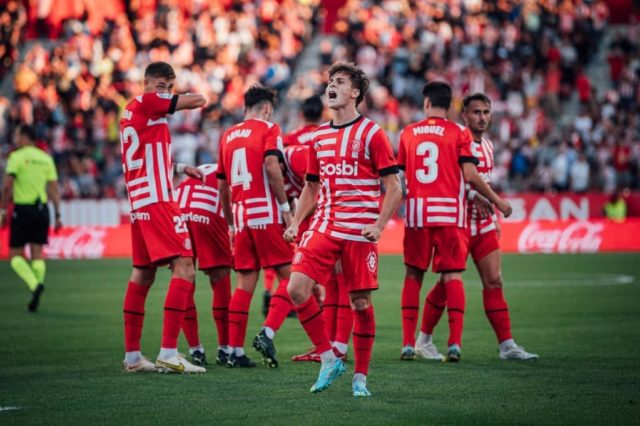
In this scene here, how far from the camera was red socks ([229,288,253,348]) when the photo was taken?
9.66 metres

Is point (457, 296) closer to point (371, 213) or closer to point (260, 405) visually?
point (371, 213)

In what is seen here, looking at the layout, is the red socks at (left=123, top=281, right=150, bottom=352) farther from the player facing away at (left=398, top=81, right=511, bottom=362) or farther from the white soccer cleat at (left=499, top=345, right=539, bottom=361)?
the white soccer cleat at (left=499, top=345, right=539, bottom=361)

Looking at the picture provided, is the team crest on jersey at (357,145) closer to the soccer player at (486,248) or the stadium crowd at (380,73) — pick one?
the soccer player at (486,248)

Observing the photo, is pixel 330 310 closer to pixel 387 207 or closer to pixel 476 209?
pixel 476 209

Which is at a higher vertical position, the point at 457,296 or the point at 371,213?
the point at 371,213

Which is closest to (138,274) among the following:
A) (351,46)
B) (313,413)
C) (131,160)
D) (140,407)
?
(131,160)

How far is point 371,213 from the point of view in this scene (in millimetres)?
8000

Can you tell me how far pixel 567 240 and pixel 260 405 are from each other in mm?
19058

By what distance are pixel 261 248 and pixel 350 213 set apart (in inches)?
77.9

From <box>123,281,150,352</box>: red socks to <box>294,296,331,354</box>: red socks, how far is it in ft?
5.64

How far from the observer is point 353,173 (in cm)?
800

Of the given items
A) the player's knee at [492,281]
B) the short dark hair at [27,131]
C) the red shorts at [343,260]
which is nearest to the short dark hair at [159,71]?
the red shorts at [343,260]

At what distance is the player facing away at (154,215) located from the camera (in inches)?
359

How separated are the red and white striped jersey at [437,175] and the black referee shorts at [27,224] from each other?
21.3 ft
